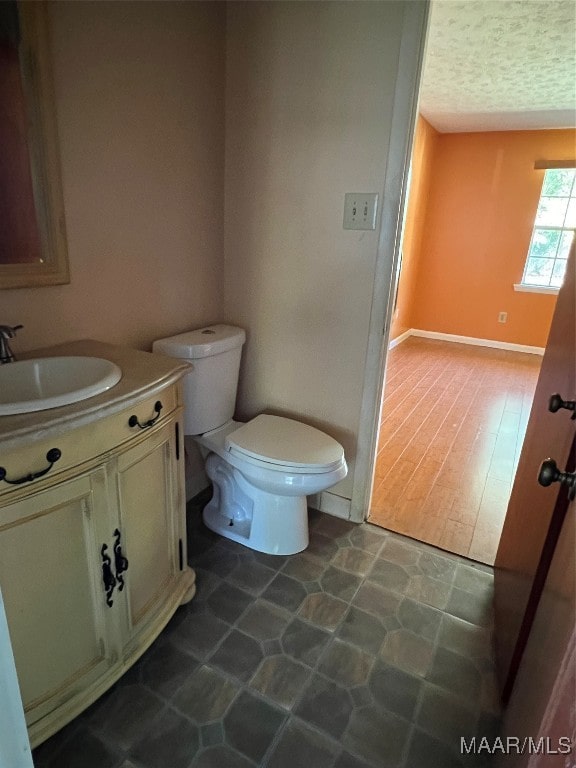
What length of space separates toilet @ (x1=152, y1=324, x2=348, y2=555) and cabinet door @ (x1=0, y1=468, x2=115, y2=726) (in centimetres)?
68

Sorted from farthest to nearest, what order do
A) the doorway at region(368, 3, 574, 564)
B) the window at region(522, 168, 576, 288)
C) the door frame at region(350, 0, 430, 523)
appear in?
the window at region(522, 168, 576, 288), the doorway at region(368, 3, 574, 564), the door frame at region(350, 0, 430, 523)

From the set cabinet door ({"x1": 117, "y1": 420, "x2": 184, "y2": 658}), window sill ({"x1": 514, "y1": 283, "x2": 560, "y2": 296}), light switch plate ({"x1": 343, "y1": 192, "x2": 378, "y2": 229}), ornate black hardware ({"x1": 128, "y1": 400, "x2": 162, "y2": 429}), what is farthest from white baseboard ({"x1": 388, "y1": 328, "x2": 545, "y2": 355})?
ornate black hardware ({"x1": 128, "y1": 400, "x2": 162, "y2": 429})

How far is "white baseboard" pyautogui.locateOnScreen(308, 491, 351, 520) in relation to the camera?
2.04 metres

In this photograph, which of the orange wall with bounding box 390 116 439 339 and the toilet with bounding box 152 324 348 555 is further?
the orange wall with bounding box 390 116 439 339

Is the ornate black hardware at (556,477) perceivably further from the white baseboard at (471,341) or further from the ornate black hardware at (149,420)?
the white baseboard at (471,341)

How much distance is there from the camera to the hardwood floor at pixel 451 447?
6.69ft

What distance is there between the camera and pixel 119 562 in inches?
44.3

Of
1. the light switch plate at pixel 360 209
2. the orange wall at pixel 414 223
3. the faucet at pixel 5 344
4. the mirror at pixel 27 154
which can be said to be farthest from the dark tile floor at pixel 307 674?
the orange wall at pixel 414 223

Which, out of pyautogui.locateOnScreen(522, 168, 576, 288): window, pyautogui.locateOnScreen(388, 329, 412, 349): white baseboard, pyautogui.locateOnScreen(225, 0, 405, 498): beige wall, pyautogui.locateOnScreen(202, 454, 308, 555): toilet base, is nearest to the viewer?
pyautogui.locateOnScreen(225, 0, 405, 498): beige wall

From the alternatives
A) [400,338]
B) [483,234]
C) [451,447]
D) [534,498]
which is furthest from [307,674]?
[483,234]

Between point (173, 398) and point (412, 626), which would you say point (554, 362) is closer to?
point (412, 626)

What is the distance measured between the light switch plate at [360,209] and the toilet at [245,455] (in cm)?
62

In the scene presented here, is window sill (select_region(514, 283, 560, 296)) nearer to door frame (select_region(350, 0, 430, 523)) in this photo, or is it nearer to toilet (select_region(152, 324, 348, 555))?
door frame (select_region(350, 0, 430, 523))

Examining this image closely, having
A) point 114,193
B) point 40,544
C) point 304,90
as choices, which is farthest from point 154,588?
point 304,90
